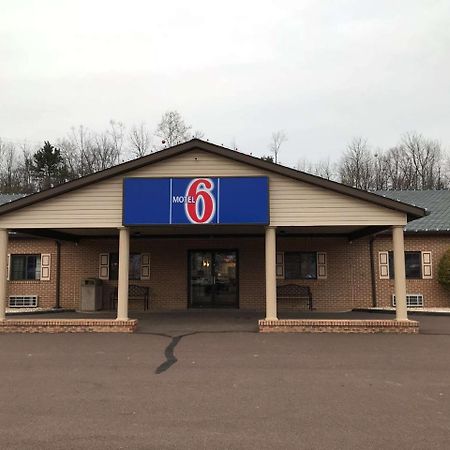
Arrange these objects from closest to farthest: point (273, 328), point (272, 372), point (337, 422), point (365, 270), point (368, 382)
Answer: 1. point (337, 422)
2. point (368, 382)
3. point (272, 372)
4. point (273, 328)
5. point (365, 270)

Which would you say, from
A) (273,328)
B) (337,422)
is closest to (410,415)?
(337,422)

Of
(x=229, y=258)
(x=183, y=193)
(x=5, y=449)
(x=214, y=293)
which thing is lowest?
(x=5, y=449)

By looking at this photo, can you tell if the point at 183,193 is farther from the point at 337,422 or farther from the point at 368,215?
the point at 337,422

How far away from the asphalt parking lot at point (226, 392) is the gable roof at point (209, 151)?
344 cm

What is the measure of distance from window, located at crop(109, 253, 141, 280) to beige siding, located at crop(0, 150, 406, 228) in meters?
5.37

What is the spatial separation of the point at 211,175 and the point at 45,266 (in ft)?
29.2

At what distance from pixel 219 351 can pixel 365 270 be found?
9255 mm

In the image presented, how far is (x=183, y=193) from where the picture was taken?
1252cm

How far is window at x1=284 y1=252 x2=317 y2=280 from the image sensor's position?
17656 mm

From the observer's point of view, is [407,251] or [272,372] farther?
[407,251]

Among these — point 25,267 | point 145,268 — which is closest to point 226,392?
point 145,268

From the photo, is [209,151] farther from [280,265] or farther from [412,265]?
[412,265]

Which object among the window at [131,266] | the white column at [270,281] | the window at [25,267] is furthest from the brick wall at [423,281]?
the window at [25,267]

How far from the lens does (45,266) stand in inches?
719
